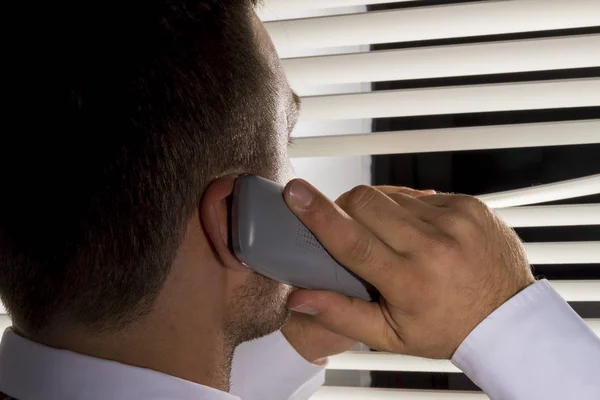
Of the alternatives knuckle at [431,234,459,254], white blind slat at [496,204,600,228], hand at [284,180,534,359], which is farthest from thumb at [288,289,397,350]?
white blind slat at [496,204,600,228]

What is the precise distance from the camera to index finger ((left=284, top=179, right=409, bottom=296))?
2.61 ft

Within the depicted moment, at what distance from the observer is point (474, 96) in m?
1.10

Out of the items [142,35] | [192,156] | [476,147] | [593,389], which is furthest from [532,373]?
[142,35]

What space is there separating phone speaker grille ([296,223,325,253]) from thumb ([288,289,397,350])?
0.22 ft

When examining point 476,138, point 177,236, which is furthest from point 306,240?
point 476,138

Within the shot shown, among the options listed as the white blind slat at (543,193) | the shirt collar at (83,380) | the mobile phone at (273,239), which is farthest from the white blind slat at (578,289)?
the shirt collar at (83,380)

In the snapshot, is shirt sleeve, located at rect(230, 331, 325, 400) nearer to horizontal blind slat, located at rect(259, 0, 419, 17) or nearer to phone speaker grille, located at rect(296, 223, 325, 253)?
phone speaker grille, located at rect(296, 223, 325, 253)

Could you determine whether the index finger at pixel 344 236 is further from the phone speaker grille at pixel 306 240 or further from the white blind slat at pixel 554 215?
the white blind slat at pixel 554 215

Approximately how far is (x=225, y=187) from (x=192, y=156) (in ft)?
0.17

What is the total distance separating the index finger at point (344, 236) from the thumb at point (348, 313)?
7 cm

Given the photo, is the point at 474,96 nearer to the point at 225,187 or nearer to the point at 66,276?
the point at 225,187

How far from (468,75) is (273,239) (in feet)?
1.65

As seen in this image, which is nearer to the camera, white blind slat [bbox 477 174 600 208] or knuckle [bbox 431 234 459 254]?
knuckle [bbox 431 234 459 254]

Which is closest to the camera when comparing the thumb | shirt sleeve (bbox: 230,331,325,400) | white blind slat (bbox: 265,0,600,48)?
the thumb
